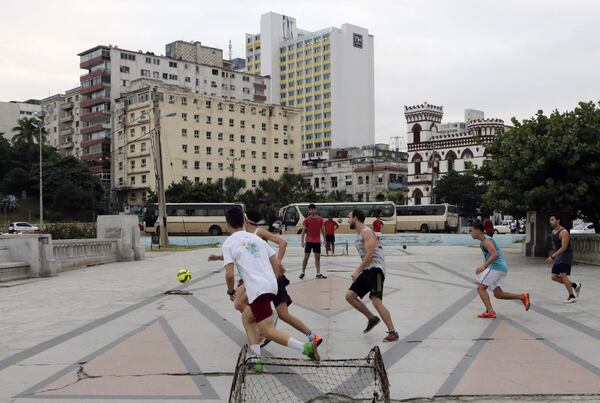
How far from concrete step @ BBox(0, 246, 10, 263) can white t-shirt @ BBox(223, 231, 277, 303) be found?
1201 cm

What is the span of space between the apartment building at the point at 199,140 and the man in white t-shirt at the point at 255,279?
75224mm

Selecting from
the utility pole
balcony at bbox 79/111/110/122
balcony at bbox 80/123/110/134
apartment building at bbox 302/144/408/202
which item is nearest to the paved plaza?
the utility pole

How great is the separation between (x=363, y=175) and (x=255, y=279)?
9593 cm

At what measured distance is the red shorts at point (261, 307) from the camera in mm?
6004

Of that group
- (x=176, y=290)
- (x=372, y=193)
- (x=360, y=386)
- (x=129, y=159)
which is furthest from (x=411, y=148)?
(x=360, y=386)

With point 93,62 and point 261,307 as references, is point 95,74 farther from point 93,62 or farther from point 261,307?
point 261,307

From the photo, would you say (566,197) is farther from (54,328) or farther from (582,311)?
(54,328)

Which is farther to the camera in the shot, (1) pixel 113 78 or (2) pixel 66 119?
(2) pixel 66 119

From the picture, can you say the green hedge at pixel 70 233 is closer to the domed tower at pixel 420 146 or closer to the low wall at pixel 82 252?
the low wall at pixel 82 252

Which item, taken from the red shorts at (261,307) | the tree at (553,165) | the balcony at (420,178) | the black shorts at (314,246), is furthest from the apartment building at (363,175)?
the red shorts at (261,307)

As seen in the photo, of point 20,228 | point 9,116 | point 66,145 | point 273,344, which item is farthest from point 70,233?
point 9,116

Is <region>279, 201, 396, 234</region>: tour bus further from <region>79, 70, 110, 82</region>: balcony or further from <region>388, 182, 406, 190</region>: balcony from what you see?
<region>79, 70, 110, 82</region>: balcony

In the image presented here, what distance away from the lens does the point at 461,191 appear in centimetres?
7444

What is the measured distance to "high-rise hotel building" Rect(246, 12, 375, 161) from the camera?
133375 millimetres
